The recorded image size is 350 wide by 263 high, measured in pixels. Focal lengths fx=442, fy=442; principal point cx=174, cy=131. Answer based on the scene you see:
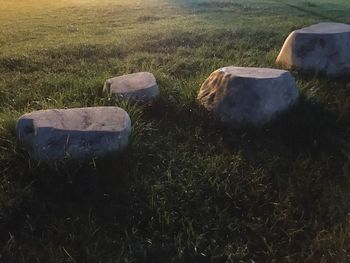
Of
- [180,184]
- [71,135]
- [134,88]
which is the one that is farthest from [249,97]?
[71,135]

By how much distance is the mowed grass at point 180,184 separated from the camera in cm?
284

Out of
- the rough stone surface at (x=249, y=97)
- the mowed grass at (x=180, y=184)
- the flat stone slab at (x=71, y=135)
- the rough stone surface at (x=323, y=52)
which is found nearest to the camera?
the mowed grass at (x=180, y=184)

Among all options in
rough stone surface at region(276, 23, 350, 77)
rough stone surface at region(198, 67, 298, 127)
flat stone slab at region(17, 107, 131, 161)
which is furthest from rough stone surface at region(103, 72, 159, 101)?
rough stone surface at region(276, 23, 350, 77)

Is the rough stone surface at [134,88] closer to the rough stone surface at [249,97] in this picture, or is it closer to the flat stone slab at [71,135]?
the rough stone surface at [249,97]

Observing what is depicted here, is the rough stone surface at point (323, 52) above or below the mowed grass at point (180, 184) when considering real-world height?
above

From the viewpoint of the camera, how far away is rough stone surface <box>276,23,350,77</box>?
539 cm

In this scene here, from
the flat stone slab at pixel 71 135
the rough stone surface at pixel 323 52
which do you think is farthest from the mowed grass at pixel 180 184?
the rough stone surface at pixel 323 52

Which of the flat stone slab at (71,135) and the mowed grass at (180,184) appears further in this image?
the flat stone slab at (71,135)

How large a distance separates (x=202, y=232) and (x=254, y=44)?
16.8 ft

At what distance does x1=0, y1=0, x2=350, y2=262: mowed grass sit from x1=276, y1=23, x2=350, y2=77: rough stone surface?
202 millimetres

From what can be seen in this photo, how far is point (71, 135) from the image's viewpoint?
3.40 meters

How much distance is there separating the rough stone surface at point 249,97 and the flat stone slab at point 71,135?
105 centimetres

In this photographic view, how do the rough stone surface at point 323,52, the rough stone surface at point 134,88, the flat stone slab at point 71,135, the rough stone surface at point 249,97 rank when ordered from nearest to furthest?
the flat stone slab at point 71,135
the rough stone surface at point 249,97
the rough stone surface at point 134,88
the rough stone surface at point 323,52

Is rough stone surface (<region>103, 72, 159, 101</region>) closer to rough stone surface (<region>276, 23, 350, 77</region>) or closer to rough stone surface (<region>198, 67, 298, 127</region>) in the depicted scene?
rough stone surface (<region>198, 67, 298, 127</region>)
